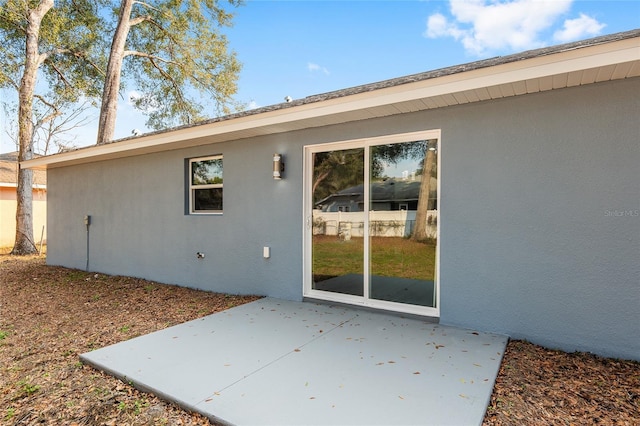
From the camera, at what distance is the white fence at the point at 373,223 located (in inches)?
179

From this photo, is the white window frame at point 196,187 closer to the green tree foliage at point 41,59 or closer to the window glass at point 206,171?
the window glass at point 206,171

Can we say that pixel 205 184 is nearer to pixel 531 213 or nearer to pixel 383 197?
pixel 383 197

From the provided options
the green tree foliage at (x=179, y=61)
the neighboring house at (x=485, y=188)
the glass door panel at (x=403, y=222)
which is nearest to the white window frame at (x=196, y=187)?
the neighboring house at (x=485, y=188)

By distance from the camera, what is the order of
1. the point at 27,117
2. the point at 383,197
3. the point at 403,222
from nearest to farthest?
the point at 403,222 < the point at 383,197 < the point at 27,117

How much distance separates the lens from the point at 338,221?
16.9ft

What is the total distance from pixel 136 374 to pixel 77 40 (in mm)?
15128

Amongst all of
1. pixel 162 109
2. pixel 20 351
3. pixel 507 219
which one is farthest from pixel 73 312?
pixel 162 109

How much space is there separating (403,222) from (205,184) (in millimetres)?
3947

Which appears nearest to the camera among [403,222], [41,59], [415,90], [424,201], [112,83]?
[415,90]

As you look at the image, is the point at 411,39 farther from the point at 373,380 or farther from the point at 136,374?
the point at 136,374

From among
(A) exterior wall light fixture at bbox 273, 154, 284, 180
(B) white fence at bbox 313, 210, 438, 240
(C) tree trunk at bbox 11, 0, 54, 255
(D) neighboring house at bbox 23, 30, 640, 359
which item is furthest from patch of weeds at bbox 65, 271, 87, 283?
(B) white fence at bbox 313, 210, 438, 240

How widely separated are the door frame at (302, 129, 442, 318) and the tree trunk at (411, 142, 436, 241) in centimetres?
13

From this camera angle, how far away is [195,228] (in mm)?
6672

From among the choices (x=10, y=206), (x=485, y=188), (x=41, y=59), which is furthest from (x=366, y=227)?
(x=10, y=206)
